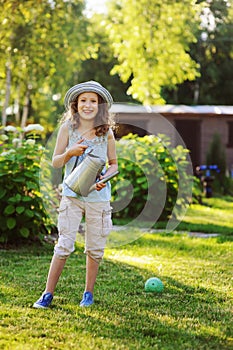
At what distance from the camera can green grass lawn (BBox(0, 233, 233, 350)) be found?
310cm

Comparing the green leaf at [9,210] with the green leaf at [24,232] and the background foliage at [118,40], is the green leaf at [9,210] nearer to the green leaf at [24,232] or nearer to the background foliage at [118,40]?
the green leaf at [24,232]

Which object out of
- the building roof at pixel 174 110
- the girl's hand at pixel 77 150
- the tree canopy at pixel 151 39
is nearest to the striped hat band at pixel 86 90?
the girl's hand at pixel 77 150

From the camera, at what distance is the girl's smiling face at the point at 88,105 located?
3.84 metres

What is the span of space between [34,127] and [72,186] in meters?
2.72

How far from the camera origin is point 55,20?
14.6m

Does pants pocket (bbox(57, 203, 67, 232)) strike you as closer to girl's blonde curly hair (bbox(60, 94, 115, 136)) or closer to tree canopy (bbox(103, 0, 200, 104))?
girl's blonde curly hair (bbox(60, 94, 115, 136))

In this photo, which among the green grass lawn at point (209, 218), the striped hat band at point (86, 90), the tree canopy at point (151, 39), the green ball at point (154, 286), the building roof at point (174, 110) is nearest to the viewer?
the striped hat band at point (86, 90)

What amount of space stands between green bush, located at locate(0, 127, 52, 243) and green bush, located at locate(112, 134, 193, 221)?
2399 millimetres

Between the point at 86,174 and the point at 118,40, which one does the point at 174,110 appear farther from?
the point at 86,174

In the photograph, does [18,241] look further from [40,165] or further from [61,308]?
[61,308]

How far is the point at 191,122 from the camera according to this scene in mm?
19766

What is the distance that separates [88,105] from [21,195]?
8.39 ft

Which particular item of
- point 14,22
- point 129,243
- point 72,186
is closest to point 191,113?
point 14,22

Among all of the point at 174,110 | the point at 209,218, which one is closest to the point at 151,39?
the point at 174,110
